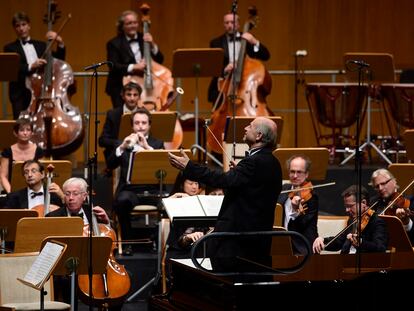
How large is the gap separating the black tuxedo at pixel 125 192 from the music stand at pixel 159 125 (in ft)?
0.58

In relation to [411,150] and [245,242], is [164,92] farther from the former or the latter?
[245,242]

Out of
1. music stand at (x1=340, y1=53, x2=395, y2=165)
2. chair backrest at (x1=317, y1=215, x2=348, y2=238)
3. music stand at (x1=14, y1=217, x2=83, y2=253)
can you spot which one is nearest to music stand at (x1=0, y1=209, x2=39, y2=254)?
music stand at (x1=14, y1=217, x2=83, y2=253)

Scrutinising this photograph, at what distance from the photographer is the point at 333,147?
10531 mm

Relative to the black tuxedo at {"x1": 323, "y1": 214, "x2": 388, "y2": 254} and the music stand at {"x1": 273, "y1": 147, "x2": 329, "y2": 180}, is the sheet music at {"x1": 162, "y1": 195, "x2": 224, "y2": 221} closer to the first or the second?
the black tuxedo at {"x1": 323, "y1": 214, "x2": 388, "y2": 254}

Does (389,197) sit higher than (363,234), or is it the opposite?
(389,197)

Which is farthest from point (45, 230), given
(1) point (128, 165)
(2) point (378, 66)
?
(2) point (378, 66)

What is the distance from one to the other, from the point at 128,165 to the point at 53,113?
49.1 inches

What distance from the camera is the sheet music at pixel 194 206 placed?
6398 mm

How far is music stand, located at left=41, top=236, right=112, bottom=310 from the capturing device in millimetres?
6238

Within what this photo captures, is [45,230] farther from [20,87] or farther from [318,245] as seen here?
[20,87]

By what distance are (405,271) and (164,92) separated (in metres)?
5.18

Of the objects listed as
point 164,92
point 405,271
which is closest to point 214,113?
point 164,92

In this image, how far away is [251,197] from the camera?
591cm

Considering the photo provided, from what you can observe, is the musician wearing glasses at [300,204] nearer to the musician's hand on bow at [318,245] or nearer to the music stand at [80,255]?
the musician's hand on bow at [318,245]
